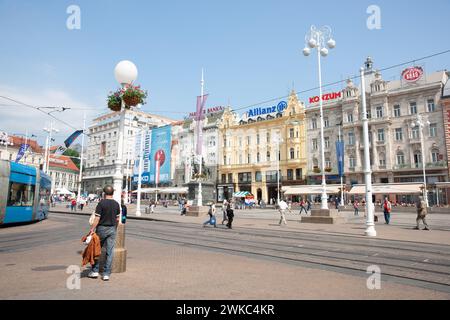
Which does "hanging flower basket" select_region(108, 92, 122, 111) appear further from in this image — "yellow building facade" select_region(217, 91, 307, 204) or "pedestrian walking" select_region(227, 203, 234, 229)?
"yellow building facade" select_region(217, 91, 307, 204)

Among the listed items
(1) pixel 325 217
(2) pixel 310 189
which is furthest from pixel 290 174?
(1) pixel 325 217

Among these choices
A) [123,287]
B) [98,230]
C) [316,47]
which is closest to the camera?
[123,287]

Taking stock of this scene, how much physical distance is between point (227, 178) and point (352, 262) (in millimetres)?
57885

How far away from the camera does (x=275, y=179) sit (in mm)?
58219

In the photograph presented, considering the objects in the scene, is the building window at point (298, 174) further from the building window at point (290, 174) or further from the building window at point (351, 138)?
the building window at point (351, 138)

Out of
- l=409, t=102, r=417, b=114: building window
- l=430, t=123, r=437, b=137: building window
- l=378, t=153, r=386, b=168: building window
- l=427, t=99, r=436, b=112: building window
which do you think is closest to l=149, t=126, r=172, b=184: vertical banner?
l=378, t=153, r=386, b=168: building window

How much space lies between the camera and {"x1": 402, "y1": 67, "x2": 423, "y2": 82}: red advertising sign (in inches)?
1781

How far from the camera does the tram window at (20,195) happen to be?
16047mm

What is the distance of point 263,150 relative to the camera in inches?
2426

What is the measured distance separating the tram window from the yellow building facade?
39.7 metres

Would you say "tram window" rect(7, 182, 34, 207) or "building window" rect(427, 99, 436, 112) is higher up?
"building window" rect(427, 99, 436, 112)

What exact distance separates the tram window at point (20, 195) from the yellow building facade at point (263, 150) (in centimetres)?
3975
